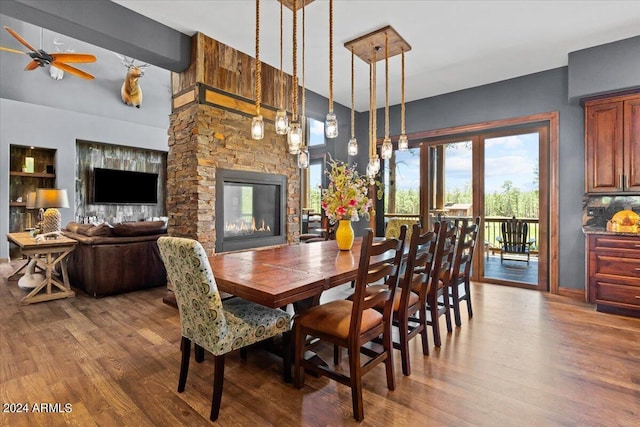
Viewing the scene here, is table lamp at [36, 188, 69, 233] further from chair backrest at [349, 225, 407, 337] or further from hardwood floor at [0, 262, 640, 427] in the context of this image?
Result: chair backrest at [349, 225, 407, 337]

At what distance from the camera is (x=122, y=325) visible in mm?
2969

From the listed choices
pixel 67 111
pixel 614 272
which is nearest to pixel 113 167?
pixel 67 111

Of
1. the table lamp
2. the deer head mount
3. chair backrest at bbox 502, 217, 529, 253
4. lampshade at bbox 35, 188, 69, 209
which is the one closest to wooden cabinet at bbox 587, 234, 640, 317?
chair backrest at bbox 502, 217, 529, 253

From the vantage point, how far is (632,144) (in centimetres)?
347


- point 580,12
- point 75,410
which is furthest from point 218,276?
point 580,12

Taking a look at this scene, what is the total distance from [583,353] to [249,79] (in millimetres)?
4389

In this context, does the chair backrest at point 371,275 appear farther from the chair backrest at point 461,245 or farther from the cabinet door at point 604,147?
the cabinet door at point 604,147

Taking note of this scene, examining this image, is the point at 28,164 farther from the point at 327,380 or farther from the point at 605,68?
the point at 605,68

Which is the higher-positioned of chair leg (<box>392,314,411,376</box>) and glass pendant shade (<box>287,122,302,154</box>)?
glass pendant shade (<box>287,122,302,154</box>)

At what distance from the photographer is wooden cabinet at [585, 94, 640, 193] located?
136 inches

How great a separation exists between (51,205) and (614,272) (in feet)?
23.7

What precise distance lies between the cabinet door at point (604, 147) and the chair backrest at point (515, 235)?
0.95 m

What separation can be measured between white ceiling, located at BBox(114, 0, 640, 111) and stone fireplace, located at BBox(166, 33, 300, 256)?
0.32 meters

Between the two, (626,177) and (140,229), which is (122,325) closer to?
(140,229)
